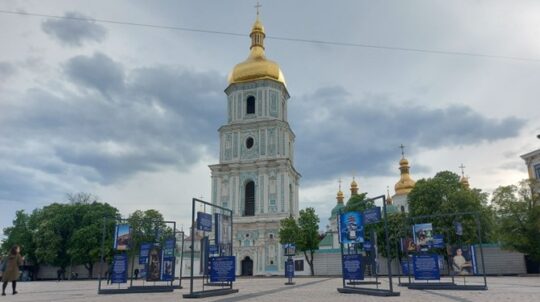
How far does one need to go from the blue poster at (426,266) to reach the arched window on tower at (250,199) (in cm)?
3644

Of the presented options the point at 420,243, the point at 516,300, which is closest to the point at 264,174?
the point at 420,243

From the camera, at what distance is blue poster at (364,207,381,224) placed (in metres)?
15.9

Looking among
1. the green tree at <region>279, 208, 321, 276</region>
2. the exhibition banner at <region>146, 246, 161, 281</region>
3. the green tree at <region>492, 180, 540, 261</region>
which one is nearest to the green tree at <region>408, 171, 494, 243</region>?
the green tree at <region>492, 180, 540, 261</region>

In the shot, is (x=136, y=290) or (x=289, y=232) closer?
(x=136, y=290)

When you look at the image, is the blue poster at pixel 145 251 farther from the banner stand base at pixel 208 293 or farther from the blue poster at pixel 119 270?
the banner stand base at pixel 208 293

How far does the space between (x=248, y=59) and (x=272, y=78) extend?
5535mm

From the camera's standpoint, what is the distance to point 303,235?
46531 millimetres

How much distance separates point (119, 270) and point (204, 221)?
6.10 metres

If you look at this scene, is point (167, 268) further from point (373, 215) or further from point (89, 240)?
point (89, 240)

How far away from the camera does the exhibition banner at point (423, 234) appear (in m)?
20.6

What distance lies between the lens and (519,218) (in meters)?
35.2

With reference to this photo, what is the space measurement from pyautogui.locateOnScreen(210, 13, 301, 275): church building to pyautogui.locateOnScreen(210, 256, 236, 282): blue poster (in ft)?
112

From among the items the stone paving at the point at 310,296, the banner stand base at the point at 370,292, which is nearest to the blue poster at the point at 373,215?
the banner stand base at the point at 370,292

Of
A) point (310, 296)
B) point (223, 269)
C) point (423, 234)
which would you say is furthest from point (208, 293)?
point (423, 234)
